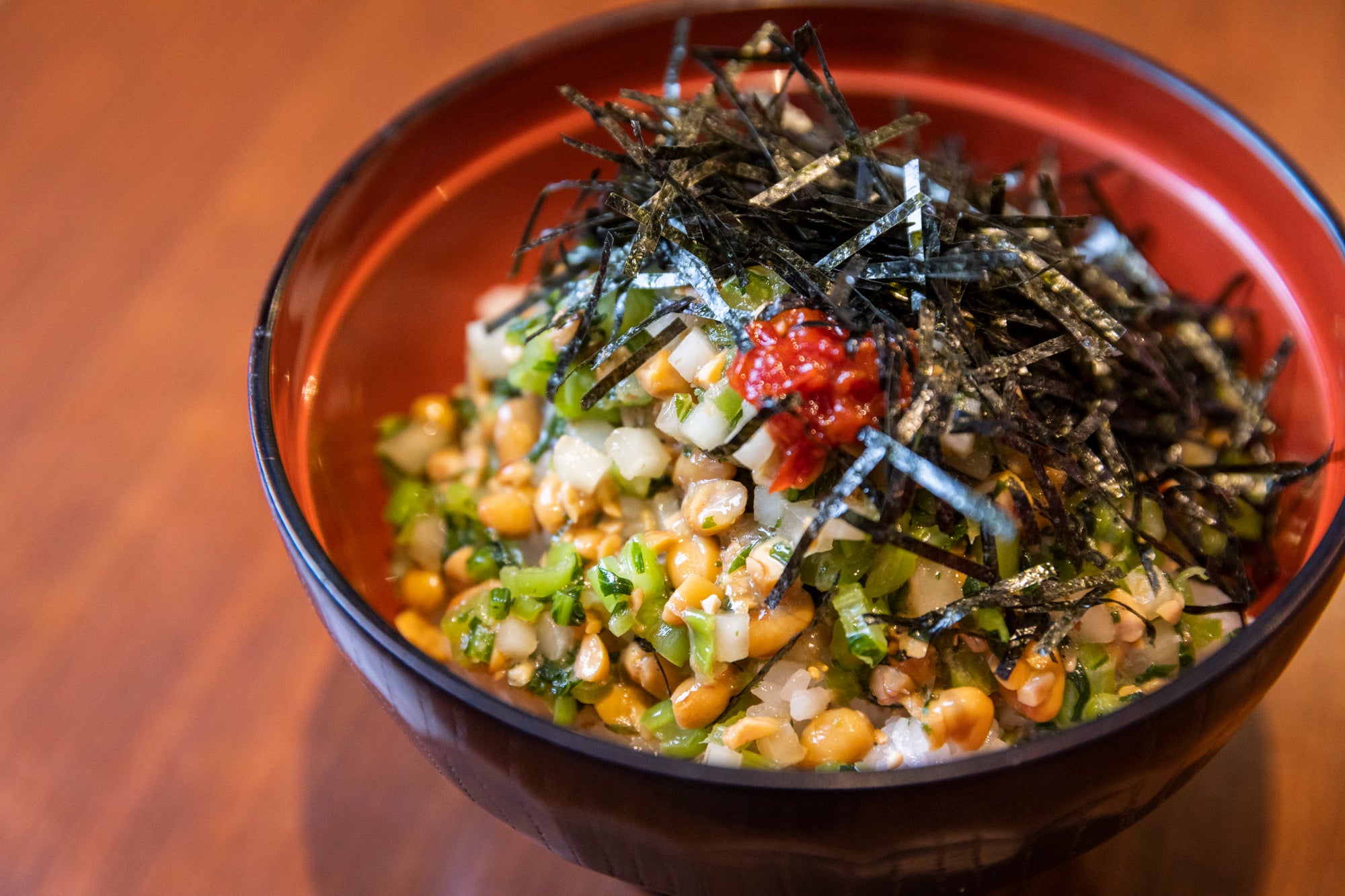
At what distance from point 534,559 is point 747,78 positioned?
1.02 meters

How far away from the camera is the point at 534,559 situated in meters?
1.64

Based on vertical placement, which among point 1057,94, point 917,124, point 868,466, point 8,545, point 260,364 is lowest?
point 8,545

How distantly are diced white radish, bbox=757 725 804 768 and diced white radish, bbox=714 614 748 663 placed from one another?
0.10 m

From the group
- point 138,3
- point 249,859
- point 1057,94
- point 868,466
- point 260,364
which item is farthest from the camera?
point 138,3

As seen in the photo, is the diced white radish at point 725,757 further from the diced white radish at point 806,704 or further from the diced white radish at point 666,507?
the diced white radish at point 666,507

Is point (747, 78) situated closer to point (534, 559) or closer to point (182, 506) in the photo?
point (534, 559)

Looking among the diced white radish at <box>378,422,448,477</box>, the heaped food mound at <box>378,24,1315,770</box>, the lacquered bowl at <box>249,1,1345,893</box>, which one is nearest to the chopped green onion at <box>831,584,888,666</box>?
the heaped food mound at <box>378,24,1315,770</box>

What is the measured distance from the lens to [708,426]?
4.36 ft

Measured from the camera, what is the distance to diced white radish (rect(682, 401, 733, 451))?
1322 mm

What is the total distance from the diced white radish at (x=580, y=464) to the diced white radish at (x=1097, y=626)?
674mm

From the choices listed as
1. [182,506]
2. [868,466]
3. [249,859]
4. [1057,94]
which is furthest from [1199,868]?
[182,506]

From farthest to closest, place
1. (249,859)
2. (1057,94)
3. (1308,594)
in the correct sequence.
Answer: (1057,94), (249,859), (1308,594)

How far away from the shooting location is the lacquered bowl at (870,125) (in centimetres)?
102

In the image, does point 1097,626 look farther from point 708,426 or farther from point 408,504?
point 408,504
